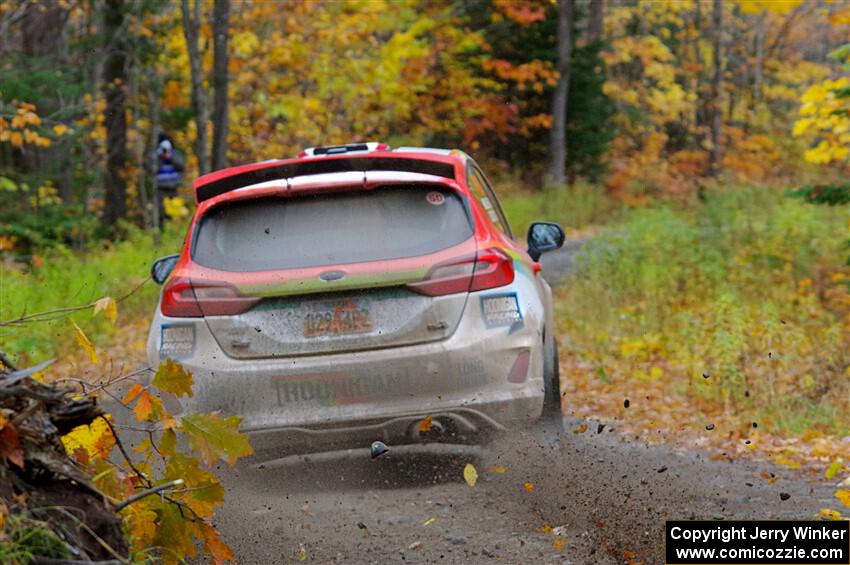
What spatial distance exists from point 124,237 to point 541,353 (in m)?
19.1

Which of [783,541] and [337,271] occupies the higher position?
[337,271]

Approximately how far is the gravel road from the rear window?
1125 millimetres

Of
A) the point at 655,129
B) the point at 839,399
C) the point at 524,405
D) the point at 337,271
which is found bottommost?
the point at 655,129

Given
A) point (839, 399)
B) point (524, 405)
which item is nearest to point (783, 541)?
point (524, 405)

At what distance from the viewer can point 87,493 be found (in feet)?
12.7

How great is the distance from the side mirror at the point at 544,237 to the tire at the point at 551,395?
3.02 ft

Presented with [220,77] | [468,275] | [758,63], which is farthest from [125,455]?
[758,63]

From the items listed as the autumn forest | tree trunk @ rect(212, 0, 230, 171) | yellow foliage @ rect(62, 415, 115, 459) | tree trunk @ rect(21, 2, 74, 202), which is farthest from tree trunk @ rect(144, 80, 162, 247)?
yellow foliage @ rect(62, 415, 115, 459)

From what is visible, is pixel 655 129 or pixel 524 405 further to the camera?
pixel 655 129

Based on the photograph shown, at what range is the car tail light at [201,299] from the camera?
606 centimetres

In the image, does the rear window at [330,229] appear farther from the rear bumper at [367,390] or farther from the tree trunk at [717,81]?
the tree trunk at [717,81]

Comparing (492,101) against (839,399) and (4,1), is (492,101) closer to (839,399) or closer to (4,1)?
(4,1)

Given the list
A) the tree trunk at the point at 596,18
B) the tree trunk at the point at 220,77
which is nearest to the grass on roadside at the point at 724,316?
the tree trunk at the point at 220,77

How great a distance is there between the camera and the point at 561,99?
32.1 meters
